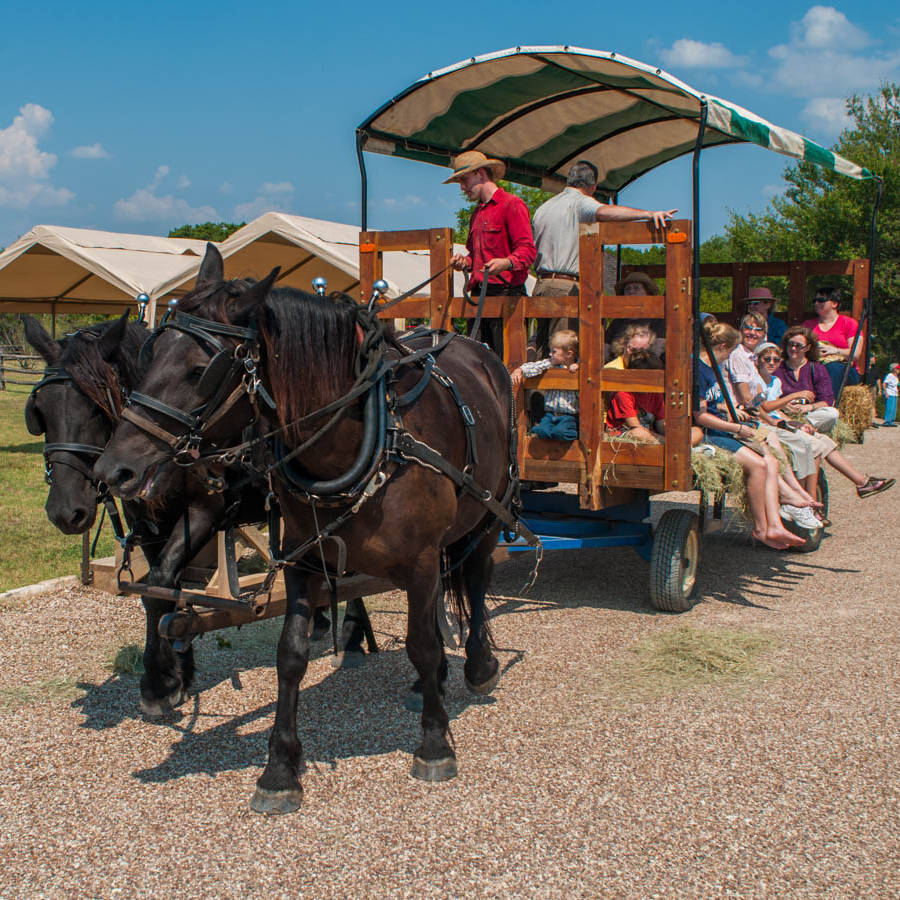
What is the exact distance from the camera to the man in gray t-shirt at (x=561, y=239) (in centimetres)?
630

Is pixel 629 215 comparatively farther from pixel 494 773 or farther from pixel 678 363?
pixel 494 773

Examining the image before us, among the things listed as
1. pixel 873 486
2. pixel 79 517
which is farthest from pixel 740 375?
pixel 79 517

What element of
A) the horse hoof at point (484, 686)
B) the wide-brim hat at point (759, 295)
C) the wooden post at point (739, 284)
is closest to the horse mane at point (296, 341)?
the horse hoof at point (484, 686)

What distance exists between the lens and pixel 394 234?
6.13 meters

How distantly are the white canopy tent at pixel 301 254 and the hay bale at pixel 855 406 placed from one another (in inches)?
209

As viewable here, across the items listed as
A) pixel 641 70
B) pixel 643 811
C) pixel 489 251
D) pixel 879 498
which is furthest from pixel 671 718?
pixel 879 498

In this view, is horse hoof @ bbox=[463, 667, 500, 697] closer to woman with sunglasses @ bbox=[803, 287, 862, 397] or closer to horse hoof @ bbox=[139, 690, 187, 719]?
horse hoof @ bbox=[139, 690, 187, 719]

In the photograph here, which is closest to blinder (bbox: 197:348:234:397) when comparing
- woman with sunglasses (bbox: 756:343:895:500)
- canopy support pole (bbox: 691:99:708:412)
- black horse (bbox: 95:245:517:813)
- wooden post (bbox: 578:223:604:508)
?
black horse (bbox: 95:245:517:813)

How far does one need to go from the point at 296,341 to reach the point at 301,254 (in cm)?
1342

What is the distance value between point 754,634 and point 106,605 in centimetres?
430

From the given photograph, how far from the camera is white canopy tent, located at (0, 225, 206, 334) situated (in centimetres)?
1455

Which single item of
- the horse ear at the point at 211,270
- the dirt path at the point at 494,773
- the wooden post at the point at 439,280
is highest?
the wooden post at the point at 439,280

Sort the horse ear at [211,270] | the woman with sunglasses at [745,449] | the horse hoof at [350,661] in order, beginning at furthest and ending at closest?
the woman with sunglasses at [745,449] < the horse hoof at [350,661] < the horse ear at [211,270]

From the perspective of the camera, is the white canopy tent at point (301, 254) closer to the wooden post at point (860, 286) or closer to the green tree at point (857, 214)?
the wooden post at point (860, 286)
